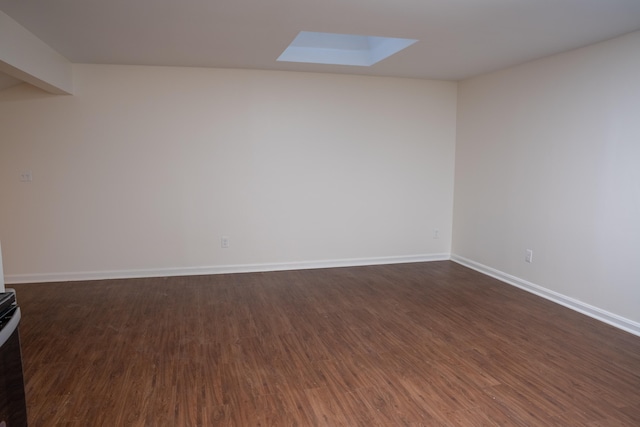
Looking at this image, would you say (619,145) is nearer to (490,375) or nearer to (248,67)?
(490,375)

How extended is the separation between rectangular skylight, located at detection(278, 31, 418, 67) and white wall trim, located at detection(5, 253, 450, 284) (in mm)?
2338

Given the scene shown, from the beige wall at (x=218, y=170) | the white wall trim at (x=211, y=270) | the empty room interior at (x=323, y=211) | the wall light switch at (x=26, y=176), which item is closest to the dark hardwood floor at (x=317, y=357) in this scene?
the empty room interior at (x=323, y=211)

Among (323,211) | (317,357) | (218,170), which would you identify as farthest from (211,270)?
(317,357)

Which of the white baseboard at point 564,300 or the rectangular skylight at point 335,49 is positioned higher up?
the rectangular skylight at point 335,49

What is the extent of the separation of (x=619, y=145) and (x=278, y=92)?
11.0ft

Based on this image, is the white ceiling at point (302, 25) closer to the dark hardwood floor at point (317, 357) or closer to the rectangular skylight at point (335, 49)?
the rectangular skylight at point (335, 49)

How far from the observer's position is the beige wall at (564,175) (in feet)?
10.8

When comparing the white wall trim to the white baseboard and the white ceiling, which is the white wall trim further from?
the white ceiling

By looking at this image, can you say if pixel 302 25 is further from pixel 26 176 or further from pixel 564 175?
pixel 26 176

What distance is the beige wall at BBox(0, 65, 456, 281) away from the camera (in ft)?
14.3

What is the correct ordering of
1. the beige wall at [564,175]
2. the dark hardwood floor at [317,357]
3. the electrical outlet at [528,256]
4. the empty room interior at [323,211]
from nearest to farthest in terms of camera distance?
the dark hardwood floor at [317,357], the empty room interior at [323,211], the beige wall at [564,175], the electrical outlet at [528,256]

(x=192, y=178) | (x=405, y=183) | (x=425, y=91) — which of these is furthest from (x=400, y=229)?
(x=192, y=178)

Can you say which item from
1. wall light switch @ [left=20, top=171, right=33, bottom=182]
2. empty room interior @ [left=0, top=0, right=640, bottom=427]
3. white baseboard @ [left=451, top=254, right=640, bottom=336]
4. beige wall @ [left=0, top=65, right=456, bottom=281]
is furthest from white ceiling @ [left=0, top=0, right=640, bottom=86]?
white baseboard @ [left=451, top=254, right=640, bottom=336]

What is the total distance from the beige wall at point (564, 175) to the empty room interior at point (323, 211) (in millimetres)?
21
